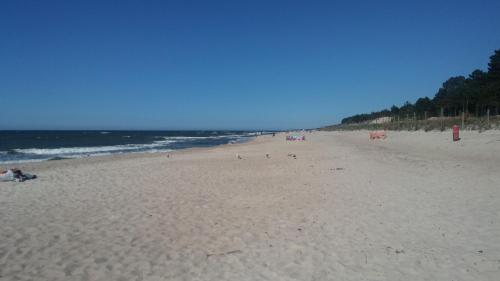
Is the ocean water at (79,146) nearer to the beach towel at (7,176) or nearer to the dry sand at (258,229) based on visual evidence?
the beach towel at (7,176)

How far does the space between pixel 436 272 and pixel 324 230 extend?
1879mm

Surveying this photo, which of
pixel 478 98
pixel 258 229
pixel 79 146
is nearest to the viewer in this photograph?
pixel 258 229

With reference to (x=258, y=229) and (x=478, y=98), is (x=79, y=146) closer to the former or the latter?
(x=258, y=229)

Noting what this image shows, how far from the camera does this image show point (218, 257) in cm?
451

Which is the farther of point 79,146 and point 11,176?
point 79,146

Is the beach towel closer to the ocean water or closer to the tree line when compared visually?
the ocean water

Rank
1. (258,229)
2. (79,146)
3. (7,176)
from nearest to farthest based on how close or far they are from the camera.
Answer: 1. (258,229)
2. (7,176)
3. (79,146)

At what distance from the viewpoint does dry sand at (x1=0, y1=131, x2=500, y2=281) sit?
4.10 meters

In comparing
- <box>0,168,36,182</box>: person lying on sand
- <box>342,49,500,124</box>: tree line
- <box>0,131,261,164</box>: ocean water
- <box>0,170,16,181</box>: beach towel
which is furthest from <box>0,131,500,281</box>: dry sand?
<box>342,49,500,124</box>: tree line

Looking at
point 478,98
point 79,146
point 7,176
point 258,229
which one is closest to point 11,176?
point 7,176

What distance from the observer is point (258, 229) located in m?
5.66

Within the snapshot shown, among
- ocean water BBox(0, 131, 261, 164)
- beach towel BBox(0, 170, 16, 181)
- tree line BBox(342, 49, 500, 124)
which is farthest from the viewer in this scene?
tree line BBox(342, 49, 500, 124)

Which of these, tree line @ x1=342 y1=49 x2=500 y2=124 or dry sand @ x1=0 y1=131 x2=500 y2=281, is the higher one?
tree line @ x1=342 y1=49 x2=500 y2=124

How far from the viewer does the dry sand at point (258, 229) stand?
4.10 m
